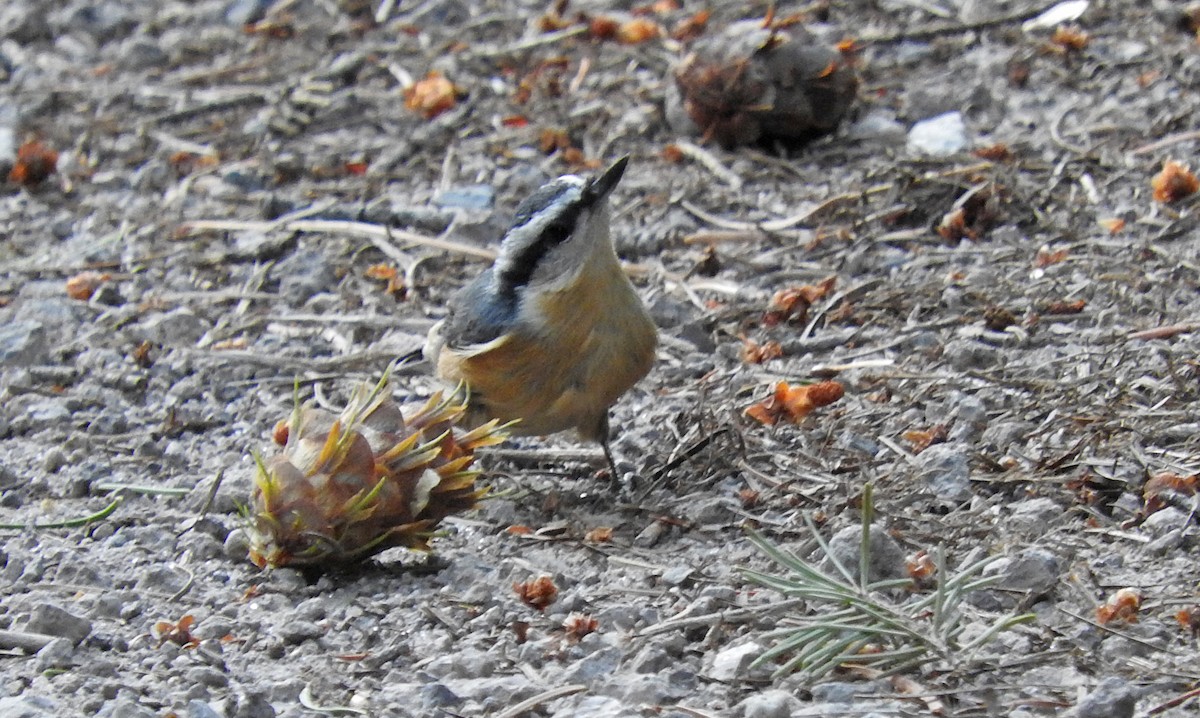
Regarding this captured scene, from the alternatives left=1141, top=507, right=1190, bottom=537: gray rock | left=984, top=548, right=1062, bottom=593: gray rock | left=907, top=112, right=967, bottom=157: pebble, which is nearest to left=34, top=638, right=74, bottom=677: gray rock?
left=984, top=548, right=1062, bottom=593: gray rock

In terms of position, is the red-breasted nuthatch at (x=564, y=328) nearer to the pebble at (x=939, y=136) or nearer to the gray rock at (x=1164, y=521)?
the gray rock at (x=1164, y=521)

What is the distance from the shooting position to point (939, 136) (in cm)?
670

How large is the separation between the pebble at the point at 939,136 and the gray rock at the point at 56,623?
408cm

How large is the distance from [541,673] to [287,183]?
13.9 ft

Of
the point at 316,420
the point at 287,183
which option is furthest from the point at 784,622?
the point at 287,183

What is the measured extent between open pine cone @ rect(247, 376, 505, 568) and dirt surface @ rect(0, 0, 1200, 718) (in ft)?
0.44

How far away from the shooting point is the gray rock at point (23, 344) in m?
5.73

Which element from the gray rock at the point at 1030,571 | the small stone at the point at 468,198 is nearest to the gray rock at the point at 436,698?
the gray rock at the point at 1030,571

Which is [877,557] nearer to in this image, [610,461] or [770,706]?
[770,706]

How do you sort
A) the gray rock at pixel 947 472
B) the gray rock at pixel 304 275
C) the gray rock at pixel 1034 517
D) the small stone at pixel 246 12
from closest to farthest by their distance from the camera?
the gray rock at pixel 1034 517
the gray rock at pixel 947 472
the gray rock at pixel 304 275
the small stone at pixel 246 12

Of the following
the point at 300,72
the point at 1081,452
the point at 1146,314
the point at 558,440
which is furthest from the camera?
the point at 300,72

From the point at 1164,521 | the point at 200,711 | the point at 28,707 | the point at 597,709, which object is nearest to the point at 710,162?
the point at 1164,521

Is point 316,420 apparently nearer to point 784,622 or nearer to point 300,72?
point 784,622

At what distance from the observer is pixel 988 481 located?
4.21m
